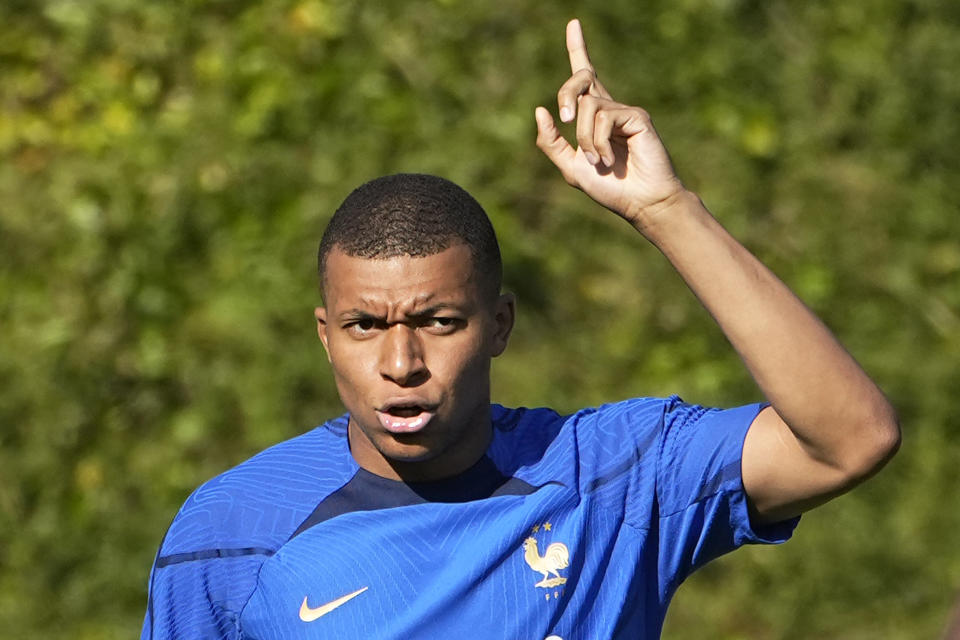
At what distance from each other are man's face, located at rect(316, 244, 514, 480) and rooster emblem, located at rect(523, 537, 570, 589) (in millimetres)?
228

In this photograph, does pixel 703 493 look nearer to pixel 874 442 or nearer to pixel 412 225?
pixel 874 442

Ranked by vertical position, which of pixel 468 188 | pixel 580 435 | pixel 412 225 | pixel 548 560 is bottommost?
pixel 548 560

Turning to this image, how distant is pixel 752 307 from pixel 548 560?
0.61 meters

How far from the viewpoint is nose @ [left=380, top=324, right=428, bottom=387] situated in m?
2.68

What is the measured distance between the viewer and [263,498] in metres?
2.80

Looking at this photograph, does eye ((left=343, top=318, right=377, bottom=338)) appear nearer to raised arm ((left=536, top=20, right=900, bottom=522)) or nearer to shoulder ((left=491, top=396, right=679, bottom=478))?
shoulder ((left=491, top=396, right=679, bottom=478))

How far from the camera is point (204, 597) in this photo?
269 centimetres

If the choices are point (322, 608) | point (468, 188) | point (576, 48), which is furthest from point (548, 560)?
point (468, 188)

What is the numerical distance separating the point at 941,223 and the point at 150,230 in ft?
10.3

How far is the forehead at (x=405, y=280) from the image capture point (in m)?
2.72

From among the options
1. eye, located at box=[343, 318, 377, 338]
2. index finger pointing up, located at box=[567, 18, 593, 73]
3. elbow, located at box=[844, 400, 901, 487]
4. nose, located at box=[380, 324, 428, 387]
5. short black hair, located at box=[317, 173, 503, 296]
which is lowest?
elbow, located at box=[844, 400, 901, 487]

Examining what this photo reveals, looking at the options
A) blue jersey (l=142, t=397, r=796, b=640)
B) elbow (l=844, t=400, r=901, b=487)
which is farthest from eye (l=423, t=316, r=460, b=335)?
elbow (l=844, t=400, r=901, b=487)

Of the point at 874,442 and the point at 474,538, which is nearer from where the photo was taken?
the point at 874,442

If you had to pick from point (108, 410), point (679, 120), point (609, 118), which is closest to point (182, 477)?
point (108, 410)
